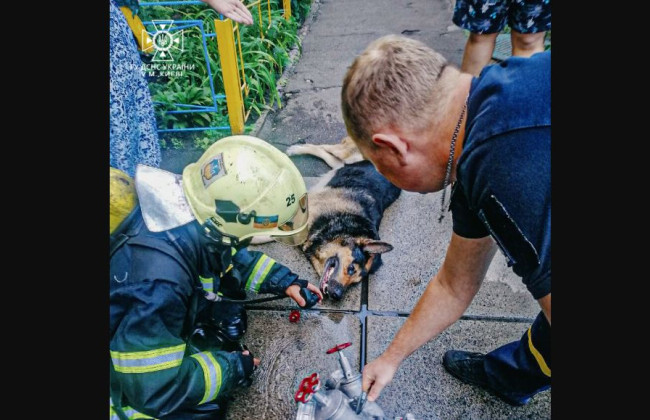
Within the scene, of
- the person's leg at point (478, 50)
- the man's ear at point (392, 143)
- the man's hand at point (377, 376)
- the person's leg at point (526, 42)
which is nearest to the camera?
the man's ear at point (392, 143)

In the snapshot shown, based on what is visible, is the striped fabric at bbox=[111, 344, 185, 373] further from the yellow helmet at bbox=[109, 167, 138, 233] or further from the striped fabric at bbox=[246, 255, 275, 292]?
the striped fabric at bbox=[246, 255, 275, 292]

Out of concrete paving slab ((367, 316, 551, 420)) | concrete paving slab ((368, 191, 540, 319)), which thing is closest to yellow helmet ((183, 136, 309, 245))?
concrete paving slab ((367, 316, 551, 420))

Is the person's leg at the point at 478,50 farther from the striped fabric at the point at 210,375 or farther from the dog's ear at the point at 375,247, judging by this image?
the striped fabric at the point at 210,375

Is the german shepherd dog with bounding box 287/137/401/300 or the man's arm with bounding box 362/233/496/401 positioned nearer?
the man's arm with bounding box 362/233/496/401

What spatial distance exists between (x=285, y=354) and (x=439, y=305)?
1.19m

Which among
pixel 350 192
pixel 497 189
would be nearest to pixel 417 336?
pixel 497 189

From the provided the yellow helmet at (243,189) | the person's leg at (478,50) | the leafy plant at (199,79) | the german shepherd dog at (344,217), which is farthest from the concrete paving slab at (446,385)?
the leafy plant at (199,79)

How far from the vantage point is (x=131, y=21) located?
372cm

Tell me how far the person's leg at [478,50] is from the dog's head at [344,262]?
5.82ft

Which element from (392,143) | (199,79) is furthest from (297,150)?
(392,143)

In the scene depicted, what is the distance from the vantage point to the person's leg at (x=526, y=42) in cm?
343

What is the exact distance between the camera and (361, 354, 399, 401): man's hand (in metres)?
1.86

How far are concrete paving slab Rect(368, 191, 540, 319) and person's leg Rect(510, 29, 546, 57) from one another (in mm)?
1447

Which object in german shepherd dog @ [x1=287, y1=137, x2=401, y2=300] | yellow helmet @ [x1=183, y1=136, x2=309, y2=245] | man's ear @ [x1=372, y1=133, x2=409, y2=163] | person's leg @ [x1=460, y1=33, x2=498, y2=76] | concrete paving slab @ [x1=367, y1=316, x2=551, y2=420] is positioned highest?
man's ear @ [x1=372, y1=133, x2=409, y2=163]
